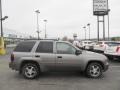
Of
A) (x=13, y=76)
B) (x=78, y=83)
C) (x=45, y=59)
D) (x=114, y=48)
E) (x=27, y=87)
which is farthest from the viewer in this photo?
(x=114, y=48)

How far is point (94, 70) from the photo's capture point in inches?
356

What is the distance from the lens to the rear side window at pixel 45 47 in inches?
351

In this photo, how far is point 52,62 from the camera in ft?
28.7

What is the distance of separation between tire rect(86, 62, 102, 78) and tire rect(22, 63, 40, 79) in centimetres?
230

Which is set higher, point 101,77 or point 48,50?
point 48,50

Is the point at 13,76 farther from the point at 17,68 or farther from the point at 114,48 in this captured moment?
the point at 114,48

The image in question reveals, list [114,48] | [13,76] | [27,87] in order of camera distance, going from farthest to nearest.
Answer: [114,48] < [13,76] < [27,87]

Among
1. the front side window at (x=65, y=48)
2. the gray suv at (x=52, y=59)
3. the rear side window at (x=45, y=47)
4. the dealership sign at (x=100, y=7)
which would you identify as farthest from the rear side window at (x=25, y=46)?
the dealership sign at (x=100, y=7)

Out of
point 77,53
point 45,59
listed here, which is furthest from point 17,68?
point 77,53

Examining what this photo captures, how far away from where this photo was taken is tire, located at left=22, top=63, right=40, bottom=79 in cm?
882

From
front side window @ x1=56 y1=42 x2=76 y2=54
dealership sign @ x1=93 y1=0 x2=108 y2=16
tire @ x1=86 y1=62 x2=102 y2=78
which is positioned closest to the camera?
front side window @ x1=56 y1=42 x2=76 y2=54

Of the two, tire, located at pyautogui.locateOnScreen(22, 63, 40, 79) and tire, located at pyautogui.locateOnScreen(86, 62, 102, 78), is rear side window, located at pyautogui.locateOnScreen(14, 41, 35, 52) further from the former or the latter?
tire, located at pyautogui.locateOnScreen(86, 62, 102, 78)

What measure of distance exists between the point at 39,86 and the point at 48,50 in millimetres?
1934

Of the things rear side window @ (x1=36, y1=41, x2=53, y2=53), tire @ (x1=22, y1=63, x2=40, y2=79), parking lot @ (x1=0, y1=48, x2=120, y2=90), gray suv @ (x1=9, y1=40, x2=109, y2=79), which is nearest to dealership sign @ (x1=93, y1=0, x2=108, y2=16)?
parking lot @ (x1=0, y1=48, x2=120, y2=90)
